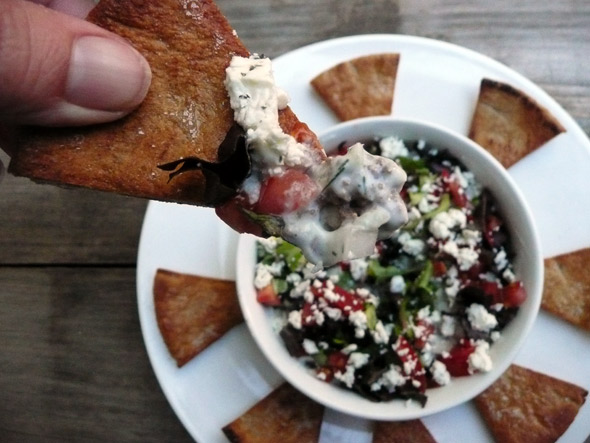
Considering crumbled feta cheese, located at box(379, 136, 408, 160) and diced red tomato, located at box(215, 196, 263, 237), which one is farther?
crumbled feta cheese, located at box(379, 136, 408, 160)

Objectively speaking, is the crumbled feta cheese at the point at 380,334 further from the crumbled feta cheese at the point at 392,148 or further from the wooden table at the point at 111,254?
the wooden table at the point at 111,254

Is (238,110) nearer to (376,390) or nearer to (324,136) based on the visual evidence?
(324,136)

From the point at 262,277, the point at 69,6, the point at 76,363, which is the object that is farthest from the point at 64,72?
the point at 76,363

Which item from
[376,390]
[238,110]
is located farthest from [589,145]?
[238,110]

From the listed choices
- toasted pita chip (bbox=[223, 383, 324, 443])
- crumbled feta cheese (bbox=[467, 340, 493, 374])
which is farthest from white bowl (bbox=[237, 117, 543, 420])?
toasted pita chip (bbox=[223, 383, 324, 443])

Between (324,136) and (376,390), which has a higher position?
(324,136)

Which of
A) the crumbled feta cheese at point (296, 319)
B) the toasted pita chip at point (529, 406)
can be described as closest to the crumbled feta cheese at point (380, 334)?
the crumbled feta cheese at point (296, 319)

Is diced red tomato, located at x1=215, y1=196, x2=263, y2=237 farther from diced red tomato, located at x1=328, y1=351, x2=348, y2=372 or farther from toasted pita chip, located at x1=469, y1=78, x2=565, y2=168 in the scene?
toasted pita chip, located at x1=469, y1=78, x2=565, y2=168
